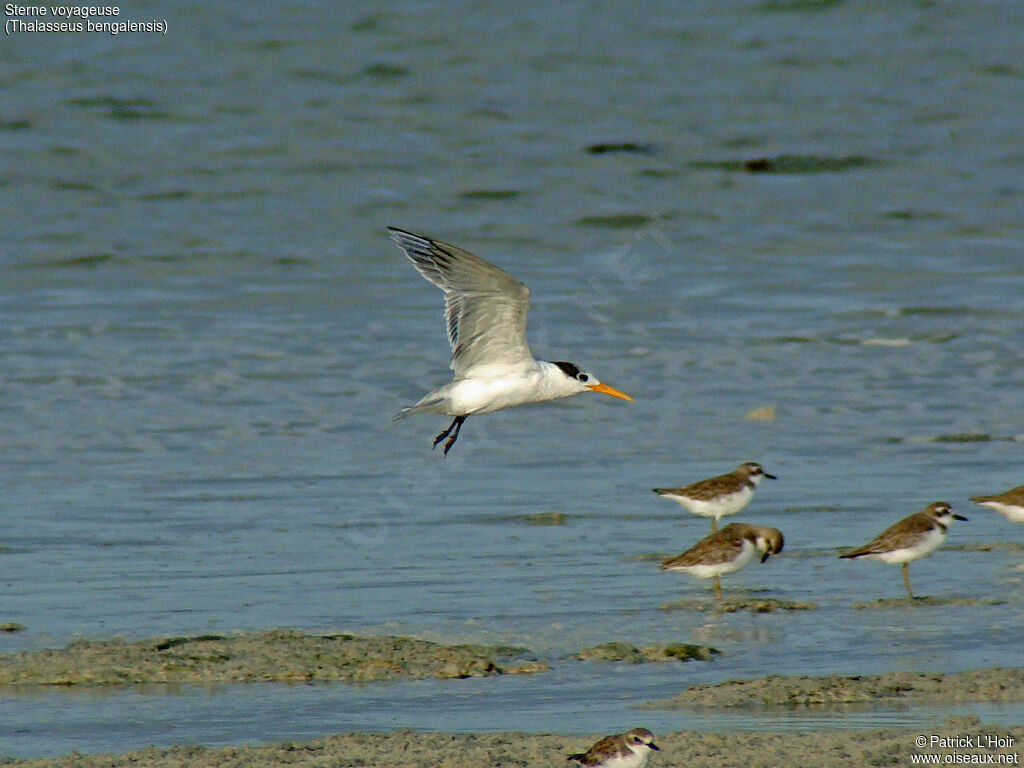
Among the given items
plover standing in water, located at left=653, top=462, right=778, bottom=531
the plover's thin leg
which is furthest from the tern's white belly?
the plover's thin leg

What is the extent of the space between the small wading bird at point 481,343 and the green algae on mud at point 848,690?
3.83 m

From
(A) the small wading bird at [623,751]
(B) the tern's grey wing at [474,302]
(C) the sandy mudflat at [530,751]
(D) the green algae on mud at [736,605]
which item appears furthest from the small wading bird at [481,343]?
(A) the small wading bird at [623,751]

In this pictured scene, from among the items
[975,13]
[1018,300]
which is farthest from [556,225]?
[975,13]

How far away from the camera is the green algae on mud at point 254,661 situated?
7637 mm

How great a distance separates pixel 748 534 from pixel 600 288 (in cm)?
1061

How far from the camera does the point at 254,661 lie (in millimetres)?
7809

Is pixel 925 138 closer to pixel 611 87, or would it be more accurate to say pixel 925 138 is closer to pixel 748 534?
pixel 611 87

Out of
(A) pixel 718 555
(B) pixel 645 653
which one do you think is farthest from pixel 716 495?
(B) pixel 645 653

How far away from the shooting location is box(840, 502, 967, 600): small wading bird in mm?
9469

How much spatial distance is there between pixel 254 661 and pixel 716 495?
13.2 ft

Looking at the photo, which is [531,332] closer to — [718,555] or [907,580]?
[718,555]

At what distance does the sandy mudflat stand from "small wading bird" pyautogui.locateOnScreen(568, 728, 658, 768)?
0.29 meters

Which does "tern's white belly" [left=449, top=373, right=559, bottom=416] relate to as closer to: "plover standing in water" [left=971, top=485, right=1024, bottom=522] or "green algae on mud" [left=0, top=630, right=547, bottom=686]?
"plover standing in water" [left=971, top=485, right=1024, bottom=522]

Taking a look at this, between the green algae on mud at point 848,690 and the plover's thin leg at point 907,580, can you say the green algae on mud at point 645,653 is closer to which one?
the green algae on mud at point 848,690
